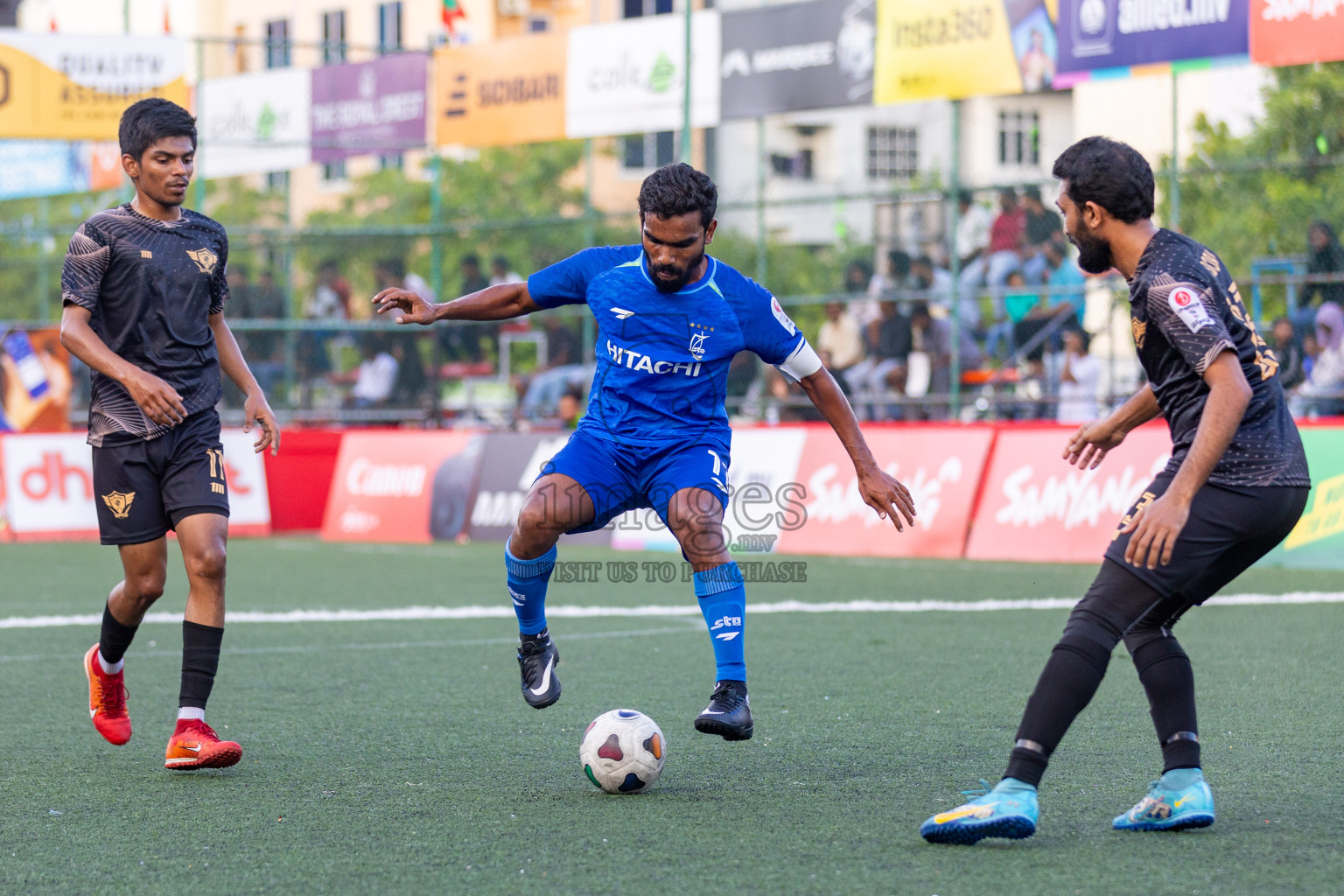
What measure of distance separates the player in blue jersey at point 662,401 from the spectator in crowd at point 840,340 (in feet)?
35.8

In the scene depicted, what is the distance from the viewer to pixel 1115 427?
16.1 feet

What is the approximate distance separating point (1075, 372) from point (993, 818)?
38.5 ft

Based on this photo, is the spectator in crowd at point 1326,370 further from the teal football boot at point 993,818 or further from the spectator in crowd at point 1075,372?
the teal football boot at point 993,818

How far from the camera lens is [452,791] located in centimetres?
509

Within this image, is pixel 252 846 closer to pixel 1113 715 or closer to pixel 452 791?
pixel 452 791

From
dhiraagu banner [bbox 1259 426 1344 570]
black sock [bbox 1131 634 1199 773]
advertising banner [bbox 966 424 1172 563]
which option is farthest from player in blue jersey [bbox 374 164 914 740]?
dhiraagu banner [bbox 1259 426 1344 570]

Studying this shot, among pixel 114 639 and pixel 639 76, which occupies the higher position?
pixel 639 76

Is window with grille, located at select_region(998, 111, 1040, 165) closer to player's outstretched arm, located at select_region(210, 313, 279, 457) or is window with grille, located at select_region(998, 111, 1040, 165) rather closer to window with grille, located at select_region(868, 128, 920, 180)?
window with grille, located at select_region(868, 128, 920, 180)

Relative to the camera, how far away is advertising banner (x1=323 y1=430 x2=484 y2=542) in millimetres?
16578

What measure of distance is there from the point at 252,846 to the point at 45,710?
2773mm

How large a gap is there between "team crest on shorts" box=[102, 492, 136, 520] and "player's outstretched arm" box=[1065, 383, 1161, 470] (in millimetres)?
3106

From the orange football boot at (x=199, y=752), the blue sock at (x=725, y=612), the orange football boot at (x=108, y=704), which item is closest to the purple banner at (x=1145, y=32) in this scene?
the blue sock at (x=725, y=612)

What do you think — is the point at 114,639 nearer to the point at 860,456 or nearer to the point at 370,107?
the point at 860,456

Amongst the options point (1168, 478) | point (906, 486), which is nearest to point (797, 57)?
point (906, 486)
